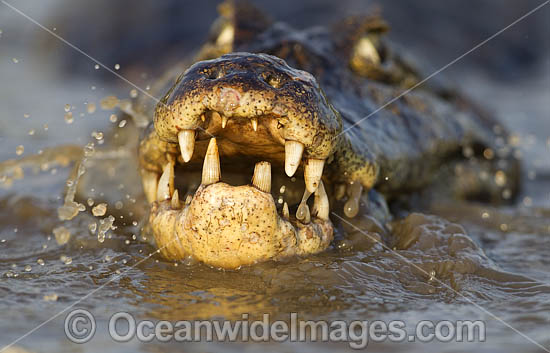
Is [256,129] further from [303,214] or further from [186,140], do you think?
[303,214]

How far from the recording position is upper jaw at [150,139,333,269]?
7.08 feet

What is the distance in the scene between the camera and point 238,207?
215 cm

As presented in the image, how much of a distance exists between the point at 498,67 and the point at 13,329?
1069cm

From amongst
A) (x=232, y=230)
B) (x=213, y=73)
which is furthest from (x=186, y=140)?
(x=232, y=230)

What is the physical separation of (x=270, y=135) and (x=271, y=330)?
0.75 meters

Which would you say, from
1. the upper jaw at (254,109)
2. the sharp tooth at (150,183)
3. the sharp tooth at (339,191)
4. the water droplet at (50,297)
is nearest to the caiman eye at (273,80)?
the upper jaw at (254,109)

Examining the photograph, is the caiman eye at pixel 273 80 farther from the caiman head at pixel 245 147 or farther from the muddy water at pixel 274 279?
the muddy water at pixel 274 279

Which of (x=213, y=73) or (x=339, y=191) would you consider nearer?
(x=213, y=73)

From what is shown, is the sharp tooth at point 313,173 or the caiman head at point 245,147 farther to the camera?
the sharp tooth at point 313,173

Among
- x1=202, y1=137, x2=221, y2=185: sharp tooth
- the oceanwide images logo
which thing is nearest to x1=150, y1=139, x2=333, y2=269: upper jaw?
x1=202, y1=137, x2=221, y2=185: sharp tooth

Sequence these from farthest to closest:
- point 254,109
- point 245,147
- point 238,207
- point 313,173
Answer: point 245,147
point 313,173
point 238,207
point 254,109

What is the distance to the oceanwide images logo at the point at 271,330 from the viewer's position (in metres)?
1.78

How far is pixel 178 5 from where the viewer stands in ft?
33.3

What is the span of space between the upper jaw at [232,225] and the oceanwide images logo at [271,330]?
358 millimetres
